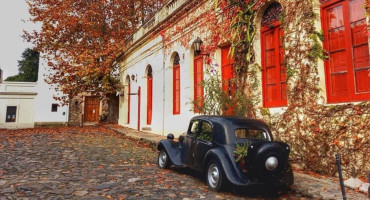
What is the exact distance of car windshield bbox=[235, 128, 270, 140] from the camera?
4621mm

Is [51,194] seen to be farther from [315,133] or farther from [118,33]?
[118,33]

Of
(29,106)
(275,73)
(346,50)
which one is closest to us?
(346,50)

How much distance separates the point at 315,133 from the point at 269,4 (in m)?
3.76

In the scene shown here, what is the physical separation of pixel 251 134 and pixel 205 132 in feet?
2.97

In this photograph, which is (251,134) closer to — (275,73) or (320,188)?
(320,188)

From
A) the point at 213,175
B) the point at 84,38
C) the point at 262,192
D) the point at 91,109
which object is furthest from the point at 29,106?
the point at 262,192

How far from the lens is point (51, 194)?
407cm

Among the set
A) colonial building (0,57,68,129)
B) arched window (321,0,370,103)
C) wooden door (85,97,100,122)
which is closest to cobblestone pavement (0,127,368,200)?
arched window (321,0,370,103)

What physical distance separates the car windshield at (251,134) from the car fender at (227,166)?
1.59 ft

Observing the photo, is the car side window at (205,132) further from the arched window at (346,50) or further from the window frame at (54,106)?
the window frame at (54,106)

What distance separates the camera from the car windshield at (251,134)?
4.62 m

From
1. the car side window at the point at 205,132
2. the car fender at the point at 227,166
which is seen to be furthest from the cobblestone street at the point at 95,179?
the car side window at the point at 205,132

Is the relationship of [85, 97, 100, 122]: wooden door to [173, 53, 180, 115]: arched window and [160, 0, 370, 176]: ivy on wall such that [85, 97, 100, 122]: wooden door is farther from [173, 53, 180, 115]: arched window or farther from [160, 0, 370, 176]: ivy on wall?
[160, 0, 370, 176]: ivy on wall

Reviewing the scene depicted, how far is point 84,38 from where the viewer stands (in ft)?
65.4
